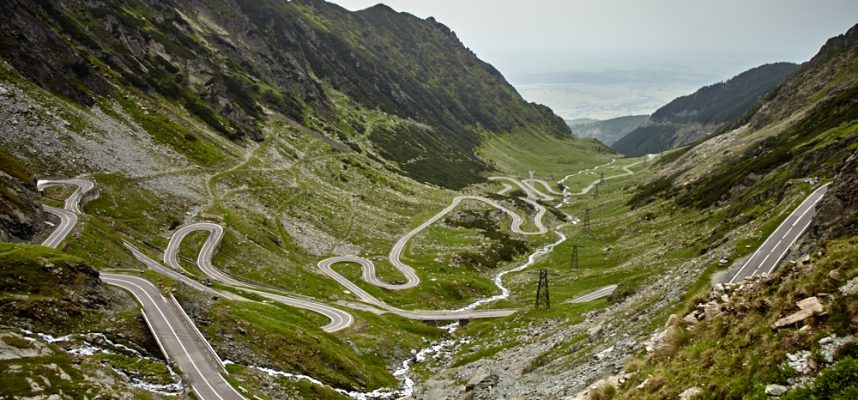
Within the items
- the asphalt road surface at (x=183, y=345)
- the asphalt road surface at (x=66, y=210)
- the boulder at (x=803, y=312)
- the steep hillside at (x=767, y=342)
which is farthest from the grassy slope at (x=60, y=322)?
the boulder at (x=803, y=312)

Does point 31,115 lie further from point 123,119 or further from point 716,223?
point 716,223

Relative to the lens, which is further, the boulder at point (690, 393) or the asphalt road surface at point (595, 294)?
the asphalt road surface at point (595, 294)

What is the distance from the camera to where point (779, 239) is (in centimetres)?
5150

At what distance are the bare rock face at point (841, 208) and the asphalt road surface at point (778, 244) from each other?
219 inches

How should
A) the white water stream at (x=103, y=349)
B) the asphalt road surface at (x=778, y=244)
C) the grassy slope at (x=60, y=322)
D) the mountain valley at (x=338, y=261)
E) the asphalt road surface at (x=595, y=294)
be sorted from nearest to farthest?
1. the mountain valley at (x=338, y=261)
2. the grassy slope at (x=60, y=322)
3. the white water stream at (x=103, y=349)
4. the asphalt road surface at (x=778, y=244)
5. the asphalt road surface at (x=595, y=294)

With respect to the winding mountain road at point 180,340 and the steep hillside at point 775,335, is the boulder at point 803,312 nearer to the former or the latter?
the steep hillside at point 775,335

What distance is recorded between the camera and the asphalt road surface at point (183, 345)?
134 ft

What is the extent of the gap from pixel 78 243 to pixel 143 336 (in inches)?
1209

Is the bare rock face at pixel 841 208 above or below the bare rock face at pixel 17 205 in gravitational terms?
above

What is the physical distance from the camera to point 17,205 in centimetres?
6372

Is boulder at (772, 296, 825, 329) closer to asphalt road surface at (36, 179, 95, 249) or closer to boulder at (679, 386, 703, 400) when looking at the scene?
boulder at (679, 386, 703, 400)

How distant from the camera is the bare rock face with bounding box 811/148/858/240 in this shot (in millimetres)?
32062

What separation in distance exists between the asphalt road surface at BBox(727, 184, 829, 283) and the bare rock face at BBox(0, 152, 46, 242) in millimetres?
84188

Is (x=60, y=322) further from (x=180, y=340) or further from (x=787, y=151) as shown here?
(x=787, y=151)
